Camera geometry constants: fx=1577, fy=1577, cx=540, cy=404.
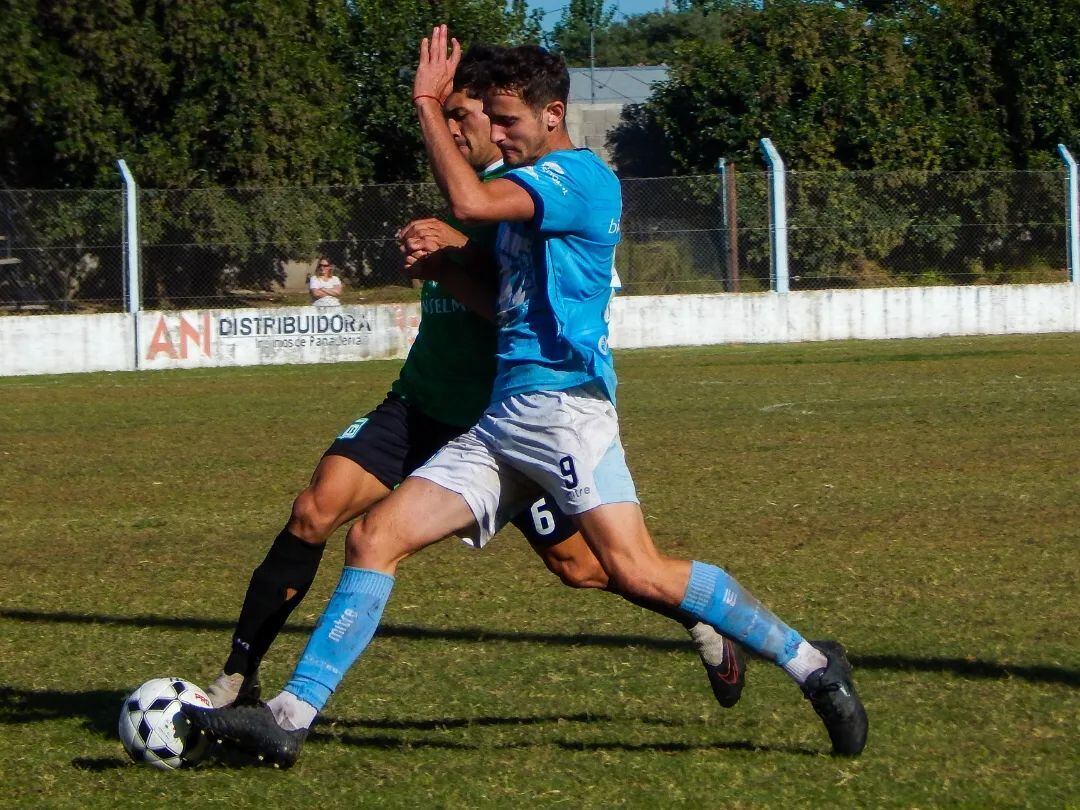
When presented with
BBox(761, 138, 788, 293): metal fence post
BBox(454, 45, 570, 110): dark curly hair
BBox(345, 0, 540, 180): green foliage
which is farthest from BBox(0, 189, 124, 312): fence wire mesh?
BBox(454, 45, 570, 110): dark curly hair

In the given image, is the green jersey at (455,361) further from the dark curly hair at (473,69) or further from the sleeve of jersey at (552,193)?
the sleeve of jersey at (552,193)

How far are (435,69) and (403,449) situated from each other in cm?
130

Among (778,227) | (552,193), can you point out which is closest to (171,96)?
(778,227)

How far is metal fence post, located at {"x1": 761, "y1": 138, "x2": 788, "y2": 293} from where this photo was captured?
23625mm

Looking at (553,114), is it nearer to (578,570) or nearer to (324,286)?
(578,570)

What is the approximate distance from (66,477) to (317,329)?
10920mm

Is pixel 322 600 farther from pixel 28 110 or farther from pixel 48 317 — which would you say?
pixel 28 110

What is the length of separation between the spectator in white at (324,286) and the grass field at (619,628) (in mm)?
8728

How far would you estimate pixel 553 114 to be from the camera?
4.48 meters

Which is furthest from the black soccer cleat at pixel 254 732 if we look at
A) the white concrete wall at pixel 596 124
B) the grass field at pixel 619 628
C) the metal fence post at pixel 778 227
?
the white concrete wall at pixel 596 124

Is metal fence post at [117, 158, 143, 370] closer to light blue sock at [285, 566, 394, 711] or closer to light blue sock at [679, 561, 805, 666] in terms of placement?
light blue sock at [285, 566, 394, 711]

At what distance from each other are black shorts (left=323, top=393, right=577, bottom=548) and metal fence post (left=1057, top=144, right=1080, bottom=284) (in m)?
21.7

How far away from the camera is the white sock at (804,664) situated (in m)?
4.48

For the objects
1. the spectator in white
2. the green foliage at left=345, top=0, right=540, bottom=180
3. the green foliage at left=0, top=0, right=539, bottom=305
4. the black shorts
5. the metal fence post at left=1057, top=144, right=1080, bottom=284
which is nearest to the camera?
the black shorts
